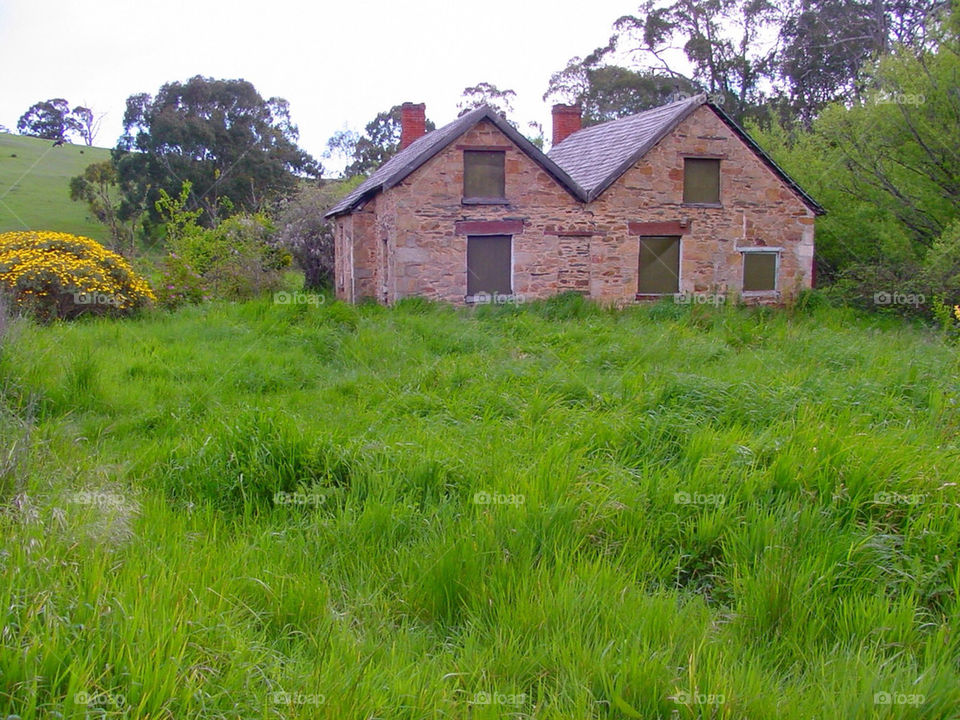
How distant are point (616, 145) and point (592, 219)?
271 centimetres

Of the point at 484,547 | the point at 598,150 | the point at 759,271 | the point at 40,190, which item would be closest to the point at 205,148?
the point at 40,190

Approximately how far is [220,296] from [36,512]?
52.1 ft

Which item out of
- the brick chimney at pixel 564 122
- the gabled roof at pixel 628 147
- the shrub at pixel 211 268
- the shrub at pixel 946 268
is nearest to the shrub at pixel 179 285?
the shrub at pixel 211 268

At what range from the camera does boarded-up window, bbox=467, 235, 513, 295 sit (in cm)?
1906

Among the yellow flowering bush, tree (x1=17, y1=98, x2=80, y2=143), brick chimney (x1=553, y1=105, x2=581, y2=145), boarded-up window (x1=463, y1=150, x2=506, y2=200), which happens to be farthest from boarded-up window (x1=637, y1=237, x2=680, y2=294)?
tree (x1=17, y1=98, x2=80, y2=143)

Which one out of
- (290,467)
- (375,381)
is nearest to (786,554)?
(290,467)

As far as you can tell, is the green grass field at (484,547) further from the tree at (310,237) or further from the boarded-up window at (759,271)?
the tree at (310,237)

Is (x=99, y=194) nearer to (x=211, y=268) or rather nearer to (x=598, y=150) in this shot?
(x=211, y=268)

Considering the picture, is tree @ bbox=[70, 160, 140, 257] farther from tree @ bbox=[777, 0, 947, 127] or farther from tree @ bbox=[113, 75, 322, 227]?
tree @ bbox=[777, 0, 947, 127]

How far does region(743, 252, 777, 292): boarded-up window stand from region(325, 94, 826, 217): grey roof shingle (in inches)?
67.8

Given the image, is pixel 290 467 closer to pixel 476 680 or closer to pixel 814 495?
pixel 476 680

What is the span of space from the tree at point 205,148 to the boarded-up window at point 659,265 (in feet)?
66.2

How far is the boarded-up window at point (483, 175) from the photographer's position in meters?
18.9

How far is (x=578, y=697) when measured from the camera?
3.74 meters
